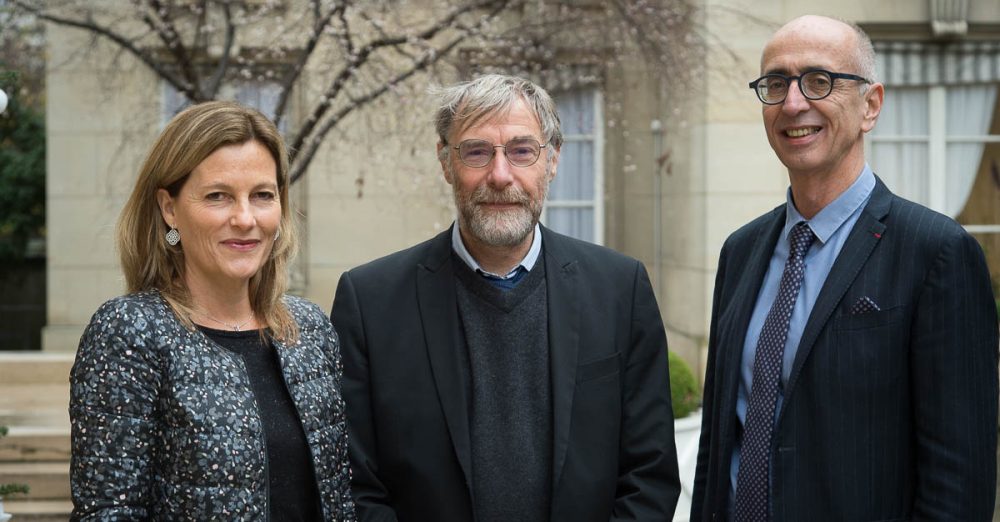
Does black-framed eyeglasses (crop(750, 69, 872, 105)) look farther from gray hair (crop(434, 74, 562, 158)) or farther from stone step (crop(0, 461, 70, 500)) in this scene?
stone step (crop(0, 461, 70, 500))

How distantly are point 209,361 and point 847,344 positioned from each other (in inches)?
59.0

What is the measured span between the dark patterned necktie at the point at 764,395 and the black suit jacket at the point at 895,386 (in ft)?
0.16

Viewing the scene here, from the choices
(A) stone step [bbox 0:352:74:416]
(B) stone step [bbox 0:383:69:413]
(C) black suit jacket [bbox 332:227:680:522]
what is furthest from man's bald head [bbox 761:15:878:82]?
(A) stone step [bbox 0:352:74:416]

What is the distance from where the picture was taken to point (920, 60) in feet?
32.5

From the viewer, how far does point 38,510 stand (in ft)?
23.8

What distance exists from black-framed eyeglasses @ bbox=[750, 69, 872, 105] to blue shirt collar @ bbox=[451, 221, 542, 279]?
2.38 feet

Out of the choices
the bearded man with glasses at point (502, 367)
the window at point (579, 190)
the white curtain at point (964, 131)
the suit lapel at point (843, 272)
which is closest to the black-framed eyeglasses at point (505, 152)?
the bearded man with glasses at point (502, 367)

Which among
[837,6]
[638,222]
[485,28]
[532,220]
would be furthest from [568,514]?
[638,222]

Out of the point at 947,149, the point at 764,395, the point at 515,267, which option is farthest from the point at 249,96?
the point at 764,395

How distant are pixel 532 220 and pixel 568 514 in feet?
2.54

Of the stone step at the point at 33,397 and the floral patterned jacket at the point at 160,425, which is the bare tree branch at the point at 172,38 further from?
the floral patterned jacket at the point at 160,425

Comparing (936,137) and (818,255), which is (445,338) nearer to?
(818,255)

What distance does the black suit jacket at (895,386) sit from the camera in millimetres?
2453

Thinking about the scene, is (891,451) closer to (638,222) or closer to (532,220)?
(532,220)
